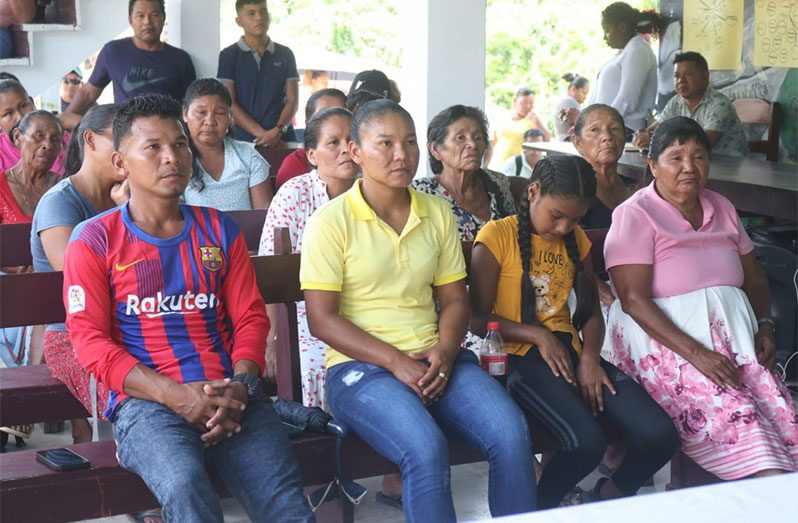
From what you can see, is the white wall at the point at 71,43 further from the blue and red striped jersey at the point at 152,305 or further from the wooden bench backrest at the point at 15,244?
the blue and red striped jersey at the point at 152,305

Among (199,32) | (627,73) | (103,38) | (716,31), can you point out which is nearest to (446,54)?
(627,73)

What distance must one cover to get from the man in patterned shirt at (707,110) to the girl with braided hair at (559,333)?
3858 millimetres

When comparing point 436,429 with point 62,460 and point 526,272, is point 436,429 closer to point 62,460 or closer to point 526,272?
point 526,272

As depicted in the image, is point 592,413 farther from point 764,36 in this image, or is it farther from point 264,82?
point 764,36

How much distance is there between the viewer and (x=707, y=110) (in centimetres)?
699

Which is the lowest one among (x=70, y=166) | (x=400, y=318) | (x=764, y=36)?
(x=400, y=318)

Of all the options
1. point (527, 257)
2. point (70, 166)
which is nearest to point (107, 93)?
point (70, 166)

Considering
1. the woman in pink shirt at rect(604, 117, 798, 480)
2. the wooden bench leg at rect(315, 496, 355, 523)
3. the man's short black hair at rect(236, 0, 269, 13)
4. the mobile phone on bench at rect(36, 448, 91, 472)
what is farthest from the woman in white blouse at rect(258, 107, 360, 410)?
the man's short black hair at rect(236, 0, 269, 13)

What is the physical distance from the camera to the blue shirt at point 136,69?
656cm

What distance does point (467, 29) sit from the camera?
7.11 metres

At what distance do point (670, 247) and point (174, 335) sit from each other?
161 cm

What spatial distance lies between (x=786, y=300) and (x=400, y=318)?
9.64 ft

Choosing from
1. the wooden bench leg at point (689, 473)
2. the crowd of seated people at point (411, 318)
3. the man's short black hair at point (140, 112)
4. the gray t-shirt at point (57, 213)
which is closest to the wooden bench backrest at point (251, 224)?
the crowd of seated people at point (411, 318)

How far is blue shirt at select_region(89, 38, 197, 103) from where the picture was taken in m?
6.56
